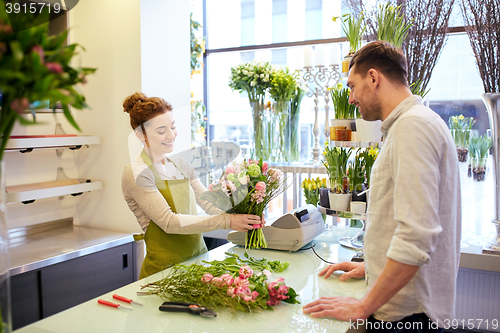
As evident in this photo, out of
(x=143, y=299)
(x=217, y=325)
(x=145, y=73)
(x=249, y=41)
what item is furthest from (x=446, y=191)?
(x=249, y=41)

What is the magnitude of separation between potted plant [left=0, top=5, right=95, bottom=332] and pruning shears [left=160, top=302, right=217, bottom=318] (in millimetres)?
835

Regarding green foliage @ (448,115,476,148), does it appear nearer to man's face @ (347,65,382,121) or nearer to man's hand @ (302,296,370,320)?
man's face @ (347,65,382,121)

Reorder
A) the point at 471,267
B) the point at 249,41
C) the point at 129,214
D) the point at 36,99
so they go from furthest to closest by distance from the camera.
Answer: the point at 249,41 → the point at 129,214 → the point at 471,267 → the point at 36,99

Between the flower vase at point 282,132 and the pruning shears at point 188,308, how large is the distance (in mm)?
2260

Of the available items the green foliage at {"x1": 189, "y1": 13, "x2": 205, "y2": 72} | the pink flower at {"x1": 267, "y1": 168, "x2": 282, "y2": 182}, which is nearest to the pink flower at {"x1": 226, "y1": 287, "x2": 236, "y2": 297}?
the pink flower at {"x1": 267, "y1": 168, "x2": 282, "y2": 182}

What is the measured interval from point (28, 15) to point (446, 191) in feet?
3.69

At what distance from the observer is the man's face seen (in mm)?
1343

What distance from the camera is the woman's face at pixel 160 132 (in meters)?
1.91

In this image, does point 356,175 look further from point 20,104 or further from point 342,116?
point 20,104

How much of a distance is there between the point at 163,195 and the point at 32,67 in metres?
1.37

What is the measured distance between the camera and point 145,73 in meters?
2.86

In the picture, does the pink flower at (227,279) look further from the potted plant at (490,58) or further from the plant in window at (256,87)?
the plant in window at (256,87)

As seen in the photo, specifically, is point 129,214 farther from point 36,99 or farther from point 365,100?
point 36,99

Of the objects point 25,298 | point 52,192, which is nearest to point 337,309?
point 25,298
